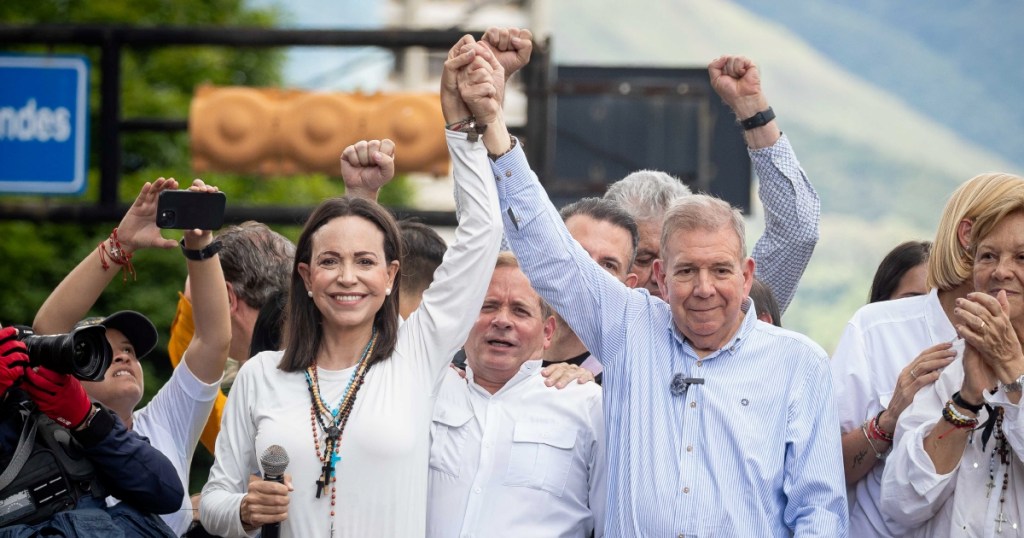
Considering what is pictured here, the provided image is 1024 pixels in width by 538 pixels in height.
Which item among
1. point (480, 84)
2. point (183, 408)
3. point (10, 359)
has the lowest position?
point (183, 408)

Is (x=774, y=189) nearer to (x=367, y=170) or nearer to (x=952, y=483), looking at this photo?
(x=952, y=483)

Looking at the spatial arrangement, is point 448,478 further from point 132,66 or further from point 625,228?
point 132,66

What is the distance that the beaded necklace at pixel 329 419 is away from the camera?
151 inches

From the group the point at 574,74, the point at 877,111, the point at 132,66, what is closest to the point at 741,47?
the point at 877,111

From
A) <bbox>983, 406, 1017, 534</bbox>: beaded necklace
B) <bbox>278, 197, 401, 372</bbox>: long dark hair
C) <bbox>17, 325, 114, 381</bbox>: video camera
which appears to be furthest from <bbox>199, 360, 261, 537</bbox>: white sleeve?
<bbox>983, 406, 1017, 534</bbox>: beaded necklace

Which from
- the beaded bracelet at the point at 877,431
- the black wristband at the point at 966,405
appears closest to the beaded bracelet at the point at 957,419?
the black wristband at the point at 966,405

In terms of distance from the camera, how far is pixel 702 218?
401 cm

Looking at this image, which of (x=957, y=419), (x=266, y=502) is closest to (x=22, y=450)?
(x=266, y=502)

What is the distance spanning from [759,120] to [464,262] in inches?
49.0

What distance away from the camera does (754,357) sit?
4.02m

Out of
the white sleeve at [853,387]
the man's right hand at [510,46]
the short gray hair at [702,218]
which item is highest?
the man's right hand at [510,46]

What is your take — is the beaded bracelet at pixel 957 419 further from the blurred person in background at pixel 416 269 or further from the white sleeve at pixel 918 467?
the blurred person in background at pixel 416 269

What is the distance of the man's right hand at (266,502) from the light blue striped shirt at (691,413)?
90cm

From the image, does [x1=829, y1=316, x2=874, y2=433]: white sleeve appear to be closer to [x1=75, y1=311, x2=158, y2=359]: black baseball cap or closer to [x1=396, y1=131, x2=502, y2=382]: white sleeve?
[x1=396, y1=131, x2=502, y2=382]: white sleeve
